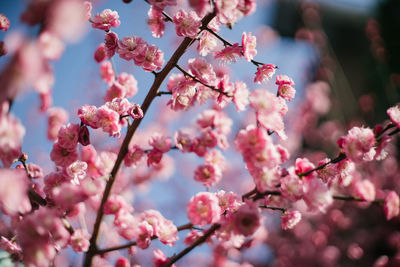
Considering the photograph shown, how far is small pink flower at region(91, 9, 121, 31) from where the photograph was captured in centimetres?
127

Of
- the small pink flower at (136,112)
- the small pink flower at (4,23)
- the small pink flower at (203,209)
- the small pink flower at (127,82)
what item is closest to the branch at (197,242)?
the small pink flower at (203,209)

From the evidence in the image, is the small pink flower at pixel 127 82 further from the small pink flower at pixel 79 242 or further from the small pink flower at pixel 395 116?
the small pink flower at pixel 395 116

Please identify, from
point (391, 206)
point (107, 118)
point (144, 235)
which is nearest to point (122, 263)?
point (144, 235)

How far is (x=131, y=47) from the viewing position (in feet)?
3.95

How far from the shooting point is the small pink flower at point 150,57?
1.21m

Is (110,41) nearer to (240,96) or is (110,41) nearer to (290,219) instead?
(240,96)

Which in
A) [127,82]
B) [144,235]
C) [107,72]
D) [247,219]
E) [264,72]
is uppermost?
[107,72]

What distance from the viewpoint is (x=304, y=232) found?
13.5 feet

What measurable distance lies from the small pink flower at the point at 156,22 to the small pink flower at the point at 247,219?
0.93m

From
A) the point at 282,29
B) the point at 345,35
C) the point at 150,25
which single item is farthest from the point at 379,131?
the point at 345,35

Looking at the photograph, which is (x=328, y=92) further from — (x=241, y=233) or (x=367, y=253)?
(x=241, y=233)

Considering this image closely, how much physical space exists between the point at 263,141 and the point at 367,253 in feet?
11.7

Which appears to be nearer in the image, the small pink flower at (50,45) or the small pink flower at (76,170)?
the small pink flower at (50,45)

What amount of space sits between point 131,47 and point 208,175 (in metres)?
0.79
